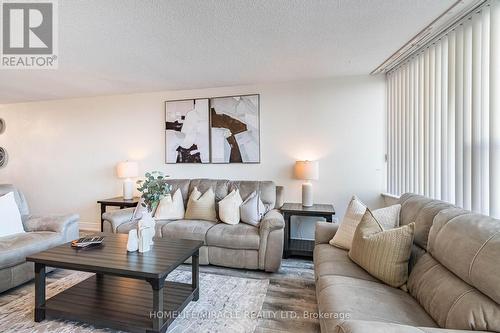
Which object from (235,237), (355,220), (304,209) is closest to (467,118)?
(355,220)

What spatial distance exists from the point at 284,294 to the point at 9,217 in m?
2.95

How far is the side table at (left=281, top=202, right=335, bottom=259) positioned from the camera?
3.04 m

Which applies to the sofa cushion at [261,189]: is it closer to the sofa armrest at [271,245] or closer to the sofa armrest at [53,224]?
the sofa armrest at [271,245]

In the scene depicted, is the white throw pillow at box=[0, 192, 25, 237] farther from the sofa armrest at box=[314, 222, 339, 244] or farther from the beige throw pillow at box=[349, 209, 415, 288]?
the beige throw pillow at box=[349, 209, 415, 288]

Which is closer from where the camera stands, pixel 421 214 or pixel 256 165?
pixel 421 214

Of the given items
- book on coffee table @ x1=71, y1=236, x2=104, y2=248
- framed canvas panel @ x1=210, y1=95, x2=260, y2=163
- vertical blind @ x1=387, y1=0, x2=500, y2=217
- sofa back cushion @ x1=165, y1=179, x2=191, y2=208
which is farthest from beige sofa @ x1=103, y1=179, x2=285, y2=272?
vertical blind @ x1=387, y1=0, x2=500, y2=217

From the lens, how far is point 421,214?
181 centimetres

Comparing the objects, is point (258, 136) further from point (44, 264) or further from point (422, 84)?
point (44, 264)

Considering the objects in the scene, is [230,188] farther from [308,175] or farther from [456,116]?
[456,116]

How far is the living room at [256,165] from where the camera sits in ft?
5.40

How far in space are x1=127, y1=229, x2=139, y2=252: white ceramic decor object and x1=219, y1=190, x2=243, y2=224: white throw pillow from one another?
1.20 m

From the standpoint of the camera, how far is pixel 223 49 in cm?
256

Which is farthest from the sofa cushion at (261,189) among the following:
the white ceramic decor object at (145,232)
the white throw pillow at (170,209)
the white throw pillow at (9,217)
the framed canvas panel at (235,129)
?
the white throw pillow at (9,217)

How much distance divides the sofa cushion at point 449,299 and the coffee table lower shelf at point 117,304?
1.59 m
